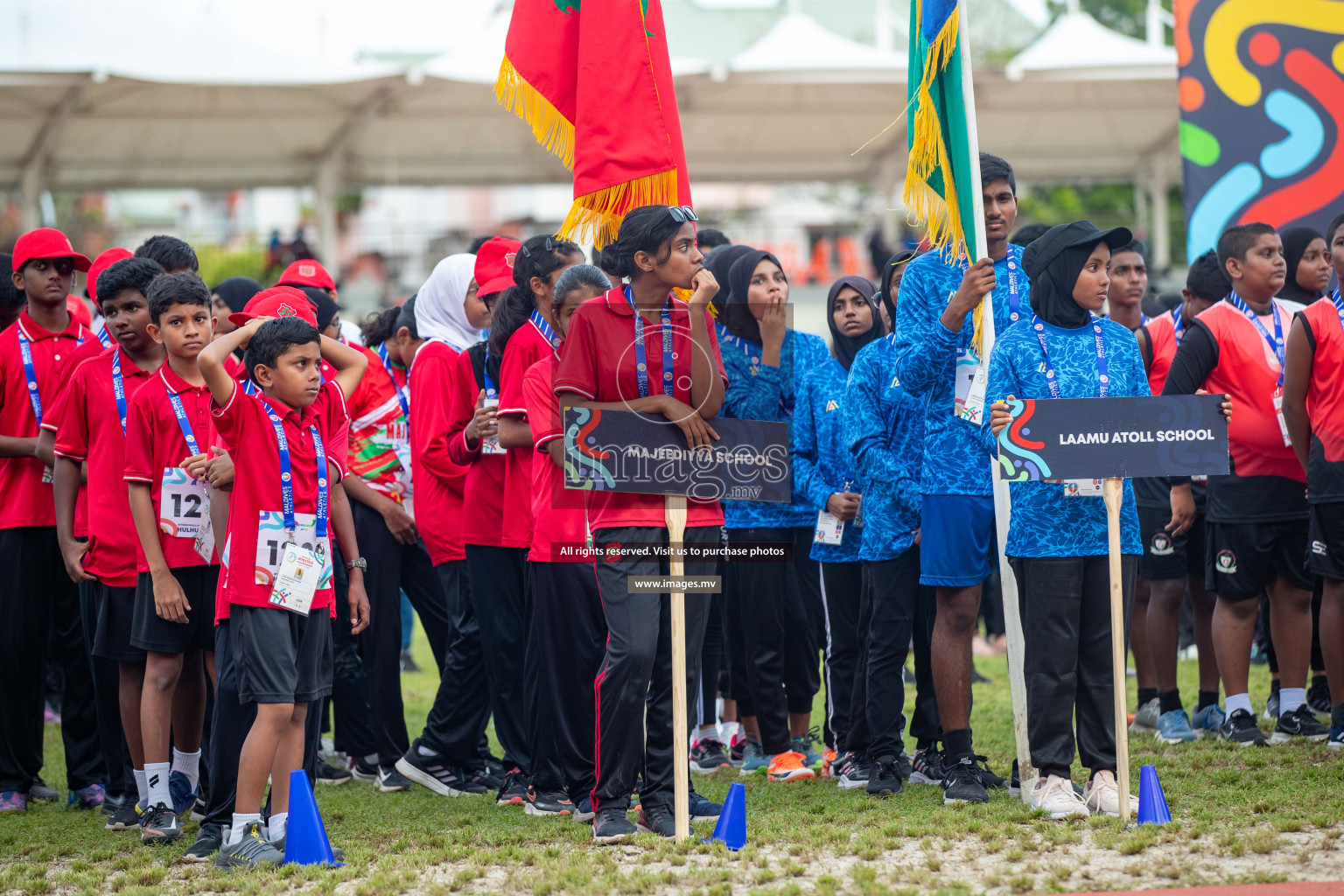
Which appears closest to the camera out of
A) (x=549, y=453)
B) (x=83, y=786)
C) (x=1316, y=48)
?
(x=549, y=453)

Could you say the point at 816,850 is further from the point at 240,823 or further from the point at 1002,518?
the point at 240,823

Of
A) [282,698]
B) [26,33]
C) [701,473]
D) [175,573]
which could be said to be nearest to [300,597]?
[282,698]

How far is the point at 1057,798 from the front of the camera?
500 centimetres

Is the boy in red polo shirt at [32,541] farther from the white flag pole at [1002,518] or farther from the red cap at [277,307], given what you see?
the white flag pole at [1002,518]

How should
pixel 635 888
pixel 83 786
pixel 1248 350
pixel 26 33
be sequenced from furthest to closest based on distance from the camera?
pixel 26 33 → pixel 1248 350 → pixel 83 786 → pixel 635 888

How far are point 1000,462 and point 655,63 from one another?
2.16 m

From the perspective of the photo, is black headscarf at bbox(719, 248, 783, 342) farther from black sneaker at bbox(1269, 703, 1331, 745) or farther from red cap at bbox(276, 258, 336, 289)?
black sneaker at bbox(1269, 703, 1331, 745)

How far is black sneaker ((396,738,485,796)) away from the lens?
6266mm

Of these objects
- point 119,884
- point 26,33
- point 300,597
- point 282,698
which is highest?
point 26,33

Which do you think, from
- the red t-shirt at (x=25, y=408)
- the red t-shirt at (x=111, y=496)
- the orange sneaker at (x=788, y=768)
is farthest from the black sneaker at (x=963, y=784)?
the red t-shirt at (x=25, y=408)

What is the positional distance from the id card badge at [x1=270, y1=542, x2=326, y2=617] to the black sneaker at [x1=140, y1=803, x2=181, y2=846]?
1092mm

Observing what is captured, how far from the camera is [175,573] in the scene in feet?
17.6

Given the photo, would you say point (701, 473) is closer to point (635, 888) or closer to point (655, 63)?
point (635, 888)

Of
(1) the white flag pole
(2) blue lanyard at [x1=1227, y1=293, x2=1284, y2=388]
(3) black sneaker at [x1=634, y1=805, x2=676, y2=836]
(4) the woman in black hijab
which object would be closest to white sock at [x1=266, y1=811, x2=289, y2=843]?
(3) black sneaker at [x1=634, y1=805, x2=676, y2=836]
